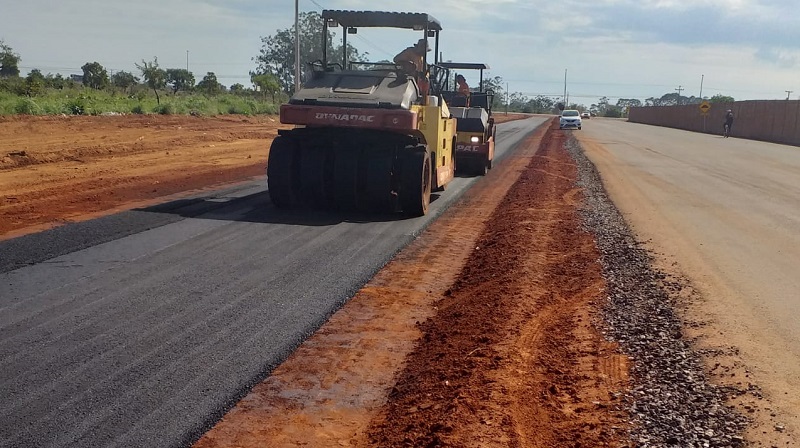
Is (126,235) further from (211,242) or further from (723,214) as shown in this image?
(723,214)

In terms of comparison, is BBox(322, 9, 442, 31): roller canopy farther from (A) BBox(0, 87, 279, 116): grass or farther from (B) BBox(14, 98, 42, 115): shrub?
(B) BBox(14, 98, 42, 115): shrub

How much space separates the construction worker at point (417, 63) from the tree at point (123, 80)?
48304 millimetres

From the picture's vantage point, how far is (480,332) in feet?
20.7

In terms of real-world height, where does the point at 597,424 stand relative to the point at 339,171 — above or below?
below

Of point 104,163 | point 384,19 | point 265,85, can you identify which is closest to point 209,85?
point 265,85

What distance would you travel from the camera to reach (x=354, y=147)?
469 inches

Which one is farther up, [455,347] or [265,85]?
[265,85]

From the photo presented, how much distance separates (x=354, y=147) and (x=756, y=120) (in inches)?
1761

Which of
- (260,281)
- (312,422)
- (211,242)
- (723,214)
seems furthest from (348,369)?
(723,214)

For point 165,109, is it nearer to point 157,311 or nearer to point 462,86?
point 462,86

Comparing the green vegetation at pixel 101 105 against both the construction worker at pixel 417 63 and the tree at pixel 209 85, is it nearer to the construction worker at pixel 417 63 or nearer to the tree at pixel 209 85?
the tree at pixel 209 85

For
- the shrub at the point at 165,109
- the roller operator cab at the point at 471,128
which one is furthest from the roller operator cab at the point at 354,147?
the shrub at the point at 165,109

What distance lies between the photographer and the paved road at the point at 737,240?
599 cm

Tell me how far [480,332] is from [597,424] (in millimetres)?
1945
